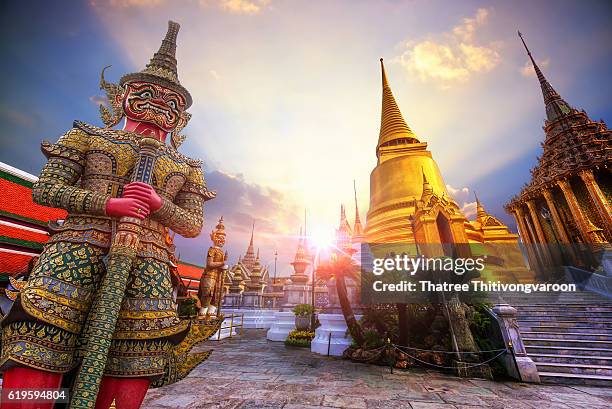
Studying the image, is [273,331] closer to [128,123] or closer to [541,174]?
[128,123]

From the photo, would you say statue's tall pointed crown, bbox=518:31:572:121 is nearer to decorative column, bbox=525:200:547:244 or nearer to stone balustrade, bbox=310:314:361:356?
decorative column, bbox=525:200:547:244

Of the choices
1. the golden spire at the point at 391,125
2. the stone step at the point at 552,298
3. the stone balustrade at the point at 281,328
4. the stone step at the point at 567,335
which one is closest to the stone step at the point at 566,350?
the stone step at the point at 567,335

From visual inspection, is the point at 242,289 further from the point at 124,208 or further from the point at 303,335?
the point at 124,208

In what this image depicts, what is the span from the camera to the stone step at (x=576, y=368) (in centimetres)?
647

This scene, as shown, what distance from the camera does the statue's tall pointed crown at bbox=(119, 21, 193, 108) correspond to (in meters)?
3.18

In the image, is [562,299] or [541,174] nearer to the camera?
[562,299]

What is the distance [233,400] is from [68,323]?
11.5 ft

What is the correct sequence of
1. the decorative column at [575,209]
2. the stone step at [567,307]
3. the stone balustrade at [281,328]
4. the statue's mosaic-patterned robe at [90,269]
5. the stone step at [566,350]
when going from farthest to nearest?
the decorative column at [575,209]
the stone balustrade at [281,328]
the stone step at [567,307]
the stone step at [566,350]
the statue's mosaic-patterned robe at [90,269]

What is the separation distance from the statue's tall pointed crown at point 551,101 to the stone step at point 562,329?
2254 centimetres

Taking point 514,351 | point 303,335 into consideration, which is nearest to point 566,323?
point 514,351

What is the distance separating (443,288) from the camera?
8.34m

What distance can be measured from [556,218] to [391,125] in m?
15.2

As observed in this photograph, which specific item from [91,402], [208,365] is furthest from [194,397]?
[91,402]

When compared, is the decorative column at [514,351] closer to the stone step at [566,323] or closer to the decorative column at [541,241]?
the stone step at [566,323]
